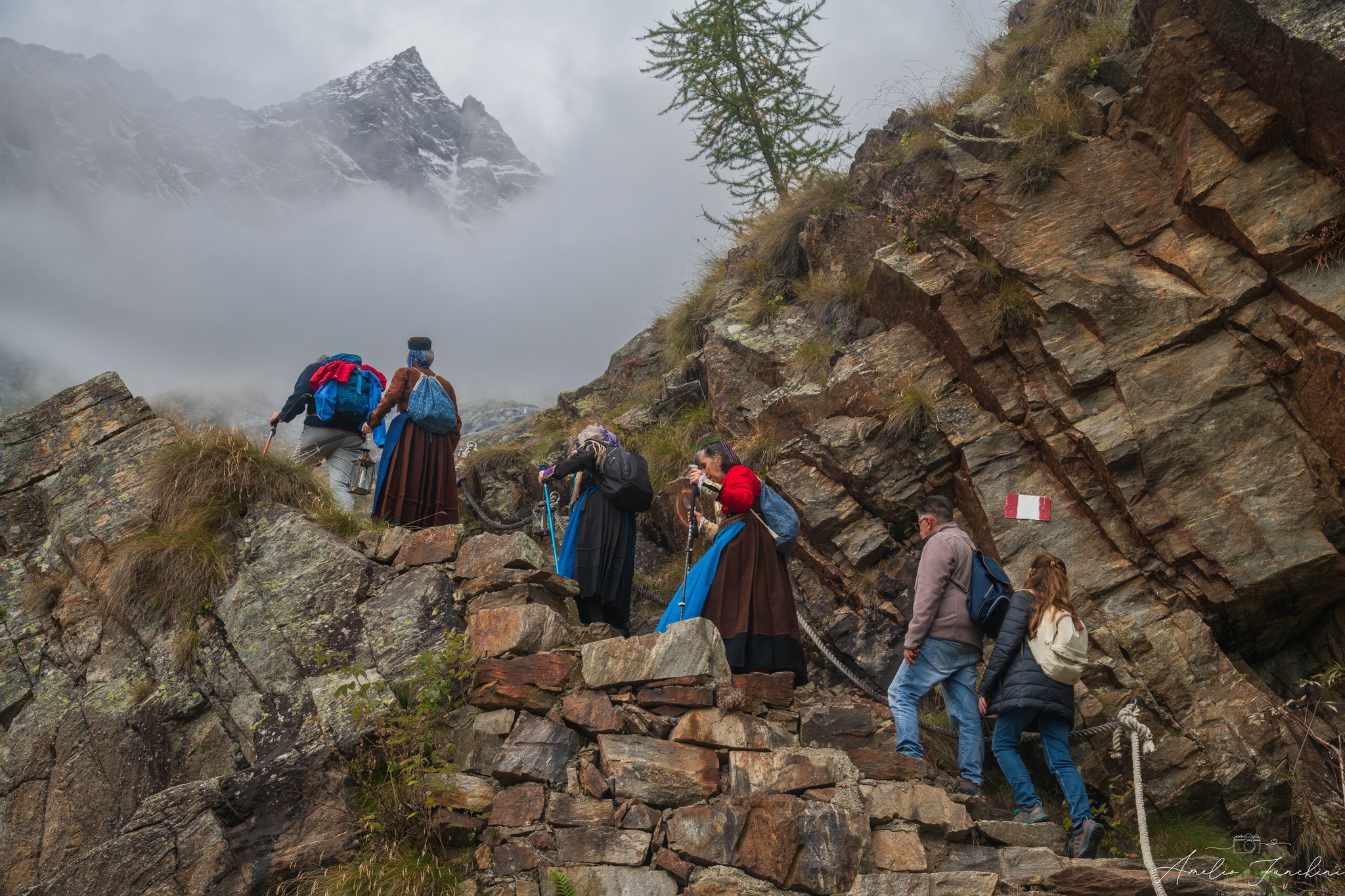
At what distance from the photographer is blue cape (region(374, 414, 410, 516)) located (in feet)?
26.1

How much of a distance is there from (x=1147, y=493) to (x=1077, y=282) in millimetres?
2276

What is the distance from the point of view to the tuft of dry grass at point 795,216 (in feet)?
39.3

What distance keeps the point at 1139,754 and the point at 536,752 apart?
133 inches

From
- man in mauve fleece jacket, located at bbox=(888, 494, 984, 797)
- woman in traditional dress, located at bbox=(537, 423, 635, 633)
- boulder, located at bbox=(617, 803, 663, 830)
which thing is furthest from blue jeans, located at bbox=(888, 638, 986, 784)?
woman in traditional dress, located at bbox=(537, 423, 635, 633)

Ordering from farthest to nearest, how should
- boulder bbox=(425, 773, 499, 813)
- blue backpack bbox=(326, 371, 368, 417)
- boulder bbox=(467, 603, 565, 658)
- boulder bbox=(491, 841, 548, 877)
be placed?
blue backpack bbox=(326, 371, 368, 417), boulder bbox=(467, 603, 565, 658), boulder bbox=(425, 773, 499, 813), boulder bbox=(491, 841, 548, 877)

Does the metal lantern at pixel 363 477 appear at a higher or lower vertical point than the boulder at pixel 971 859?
higher

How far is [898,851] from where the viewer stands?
414 cm

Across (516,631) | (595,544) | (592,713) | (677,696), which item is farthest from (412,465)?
(677,696)

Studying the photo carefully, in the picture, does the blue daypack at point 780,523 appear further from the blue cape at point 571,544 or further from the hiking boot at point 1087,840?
the hiking boot at point 1087,840

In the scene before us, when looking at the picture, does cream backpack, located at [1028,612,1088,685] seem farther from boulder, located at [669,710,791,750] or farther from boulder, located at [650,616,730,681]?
boulder, located at [650,616,730,681]

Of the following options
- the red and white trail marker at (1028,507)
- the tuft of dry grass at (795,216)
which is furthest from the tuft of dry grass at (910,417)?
the tuft of dry grass at (795,216)

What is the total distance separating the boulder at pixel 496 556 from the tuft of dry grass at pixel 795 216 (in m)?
7.58

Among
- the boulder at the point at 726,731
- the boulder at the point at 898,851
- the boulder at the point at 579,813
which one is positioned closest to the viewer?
the boulder at the point at 898,851

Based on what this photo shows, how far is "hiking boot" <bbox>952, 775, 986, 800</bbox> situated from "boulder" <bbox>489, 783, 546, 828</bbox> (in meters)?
2.50
